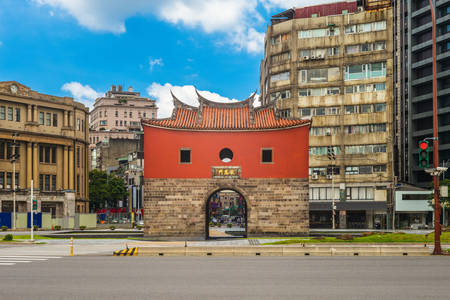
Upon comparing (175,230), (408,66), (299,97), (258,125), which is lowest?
(175,230)

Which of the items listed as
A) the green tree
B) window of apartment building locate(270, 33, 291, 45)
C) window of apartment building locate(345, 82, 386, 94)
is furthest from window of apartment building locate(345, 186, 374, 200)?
the green tree

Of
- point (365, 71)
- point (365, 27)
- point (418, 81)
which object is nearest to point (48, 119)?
point (365, 71)

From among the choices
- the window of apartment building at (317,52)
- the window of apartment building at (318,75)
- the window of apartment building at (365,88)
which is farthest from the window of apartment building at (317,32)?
the window of apartment building at (365,88)

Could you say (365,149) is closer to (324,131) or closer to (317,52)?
(324,131)

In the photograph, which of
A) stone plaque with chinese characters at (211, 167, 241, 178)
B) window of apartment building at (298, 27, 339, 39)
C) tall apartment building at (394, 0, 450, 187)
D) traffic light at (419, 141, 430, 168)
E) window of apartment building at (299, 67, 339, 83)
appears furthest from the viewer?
tall apartment building at (394, 0, 450, 187)

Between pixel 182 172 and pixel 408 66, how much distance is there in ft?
161

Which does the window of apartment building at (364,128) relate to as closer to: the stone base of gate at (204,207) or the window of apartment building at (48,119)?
the stone base of gate at (204,207)

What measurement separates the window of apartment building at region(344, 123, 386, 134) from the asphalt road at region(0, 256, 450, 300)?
50.1 metres

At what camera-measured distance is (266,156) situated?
44.5 meters

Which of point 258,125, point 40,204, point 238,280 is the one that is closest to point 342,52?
point 258,125

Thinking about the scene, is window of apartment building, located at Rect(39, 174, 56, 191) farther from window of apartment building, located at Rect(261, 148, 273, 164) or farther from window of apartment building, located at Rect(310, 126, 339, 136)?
window of apartment building, located at Rect(261, 148, 273, 164)

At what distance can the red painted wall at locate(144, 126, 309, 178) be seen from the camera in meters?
44.0

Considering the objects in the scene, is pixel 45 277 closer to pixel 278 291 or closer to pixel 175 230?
pixel 278 291

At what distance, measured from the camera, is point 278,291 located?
14508mm
